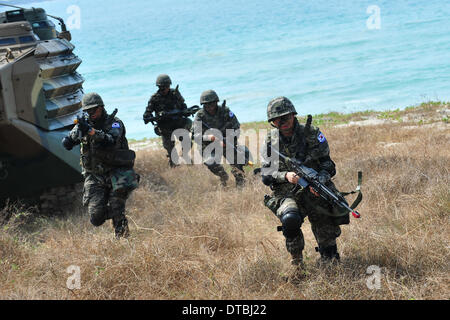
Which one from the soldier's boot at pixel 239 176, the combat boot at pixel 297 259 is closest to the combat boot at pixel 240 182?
the soldier's boot at pixel 239 176

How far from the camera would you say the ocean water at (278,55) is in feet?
→ 64.5

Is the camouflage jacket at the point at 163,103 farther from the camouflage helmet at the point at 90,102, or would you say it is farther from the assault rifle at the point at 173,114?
the camouflage helmet at the point at 90,102

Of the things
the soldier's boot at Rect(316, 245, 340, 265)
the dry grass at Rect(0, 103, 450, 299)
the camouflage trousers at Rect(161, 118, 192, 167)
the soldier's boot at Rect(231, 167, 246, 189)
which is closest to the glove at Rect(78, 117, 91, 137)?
the dry grass at Rect(0, 103, 450, 299)

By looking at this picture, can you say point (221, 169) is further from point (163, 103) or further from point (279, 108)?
point (279, 108)

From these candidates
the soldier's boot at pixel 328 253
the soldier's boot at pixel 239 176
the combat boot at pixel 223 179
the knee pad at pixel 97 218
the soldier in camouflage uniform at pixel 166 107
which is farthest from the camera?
the soldier in camouflage uniform at pixel 166 107

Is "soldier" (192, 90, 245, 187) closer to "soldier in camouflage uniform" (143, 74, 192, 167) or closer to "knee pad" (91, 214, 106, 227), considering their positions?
"soldier in camouflage uniform" (143, 74, 192, 167)

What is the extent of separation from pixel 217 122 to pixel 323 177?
417 cm

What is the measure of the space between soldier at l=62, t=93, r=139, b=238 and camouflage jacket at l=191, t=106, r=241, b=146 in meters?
2.55

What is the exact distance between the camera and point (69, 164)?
8.09 m

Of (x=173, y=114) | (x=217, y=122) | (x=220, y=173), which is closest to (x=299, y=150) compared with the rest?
(x=220, y=173)

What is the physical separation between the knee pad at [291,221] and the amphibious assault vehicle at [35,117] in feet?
12.5

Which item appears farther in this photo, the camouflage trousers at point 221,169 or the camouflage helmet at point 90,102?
the camouflage trousers at point 221,169
